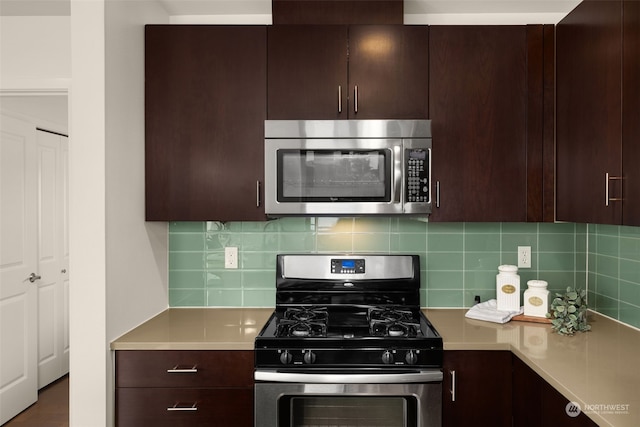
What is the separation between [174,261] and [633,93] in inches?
85.5

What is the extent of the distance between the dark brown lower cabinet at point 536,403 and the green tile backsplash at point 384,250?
0.71 metres

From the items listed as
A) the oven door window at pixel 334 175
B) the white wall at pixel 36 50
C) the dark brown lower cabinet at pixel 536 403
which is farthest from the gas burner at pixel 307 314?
the white wall at pixel 36 50

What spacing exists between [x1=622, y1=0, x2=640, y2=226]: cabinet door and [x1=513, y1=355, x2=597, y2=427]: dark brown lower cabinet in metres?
0.62

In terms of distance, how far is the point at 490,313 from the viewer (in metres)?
2.16

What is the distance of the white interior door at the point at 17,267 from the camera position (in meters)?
2.97

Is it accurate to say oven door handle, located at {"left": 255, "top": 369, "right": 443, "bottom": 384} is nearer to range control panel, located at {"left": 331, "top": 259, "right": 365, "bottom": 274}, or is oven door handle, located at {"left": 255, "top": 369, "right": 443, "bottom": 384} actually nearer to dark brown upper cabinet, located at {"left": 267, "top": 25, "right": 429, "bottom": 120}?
range control panel, located at {"left": 331, "top": 259, "right": 365, "bottom": 274}

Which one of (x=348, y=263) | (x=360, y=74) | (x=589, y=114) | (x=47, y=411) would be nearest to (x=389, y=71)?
(x=360, y=74)

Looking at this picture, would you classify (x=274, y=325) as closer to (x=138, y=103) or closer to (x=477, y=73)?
(x=138, y=103)

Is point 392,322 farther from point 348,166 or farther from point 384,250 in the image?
point 348,166

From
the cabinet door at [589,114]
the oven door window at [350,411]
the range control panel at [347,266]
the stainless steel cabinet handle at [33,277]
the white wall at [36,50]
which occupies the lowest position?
the oven door window at [350,411]

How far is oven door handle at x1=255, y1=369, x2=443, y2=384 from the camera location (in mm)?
1763

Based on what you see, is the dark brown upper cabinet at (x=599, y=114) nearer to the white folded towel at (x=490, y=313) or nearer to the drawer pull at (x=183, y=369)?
the white folded towel at (x=490, y=313)

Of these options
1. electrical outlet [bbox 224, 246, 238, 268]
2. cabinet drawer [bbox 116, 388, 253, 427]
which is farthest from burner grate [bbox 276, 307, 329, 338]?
electrical outlet [bbox 224, 246, 238, 268]

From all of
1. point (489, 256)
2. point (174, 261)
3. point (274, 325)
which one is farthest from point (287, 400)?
point (489, 256)
